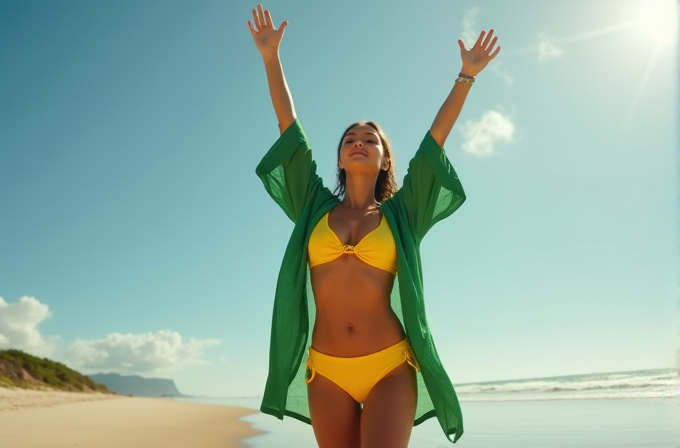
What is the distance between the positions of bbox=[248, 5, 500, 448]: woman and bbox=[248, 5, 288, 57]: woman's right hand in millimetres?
143

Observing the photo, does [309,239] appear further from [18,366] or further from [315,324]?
[18,366]

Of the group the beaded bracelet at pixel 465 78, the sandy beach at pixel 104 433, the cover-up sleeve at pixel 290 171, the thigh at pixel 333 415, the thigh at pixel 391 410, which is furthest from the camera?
the sandy beach at pixel 104 433

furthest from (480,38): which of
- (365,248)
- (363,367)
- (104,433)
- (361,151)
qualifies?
(104,433)

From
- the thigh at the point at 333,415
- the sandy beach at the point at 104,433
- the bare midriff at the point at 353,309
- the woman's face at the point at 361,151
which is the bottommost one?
the sandy beach at the point at 104,433

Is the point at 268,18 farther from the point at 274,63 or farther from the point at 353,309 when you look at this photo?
the point at 353,309

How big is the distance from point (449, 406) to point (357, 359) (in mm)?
572

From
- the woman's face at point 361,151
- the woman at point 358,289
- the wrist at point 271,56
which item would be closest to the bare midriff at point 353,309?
the woman at point 358,289

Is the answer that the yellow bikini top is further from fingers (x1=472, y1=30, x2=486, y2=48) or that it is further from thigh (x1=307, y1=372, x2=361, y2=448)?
fingers (x1=472, y1=30, x2=486, y2=48)

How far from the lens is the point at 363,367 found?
127 inches

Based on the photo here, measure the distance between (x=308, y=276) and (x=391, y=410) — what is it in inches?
39.0

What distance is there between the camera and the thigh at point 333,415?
3.20 meters

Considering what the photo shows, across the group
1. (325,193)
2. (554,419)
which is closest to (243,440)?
(554,419)

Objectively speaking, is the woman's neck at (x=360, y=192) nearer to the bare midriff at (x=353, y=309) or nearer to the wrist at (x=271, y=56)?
the bare midriff at (x=353, y=309)

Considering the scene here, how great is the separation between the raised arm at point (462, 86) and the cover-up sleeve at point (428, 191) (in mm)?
76
